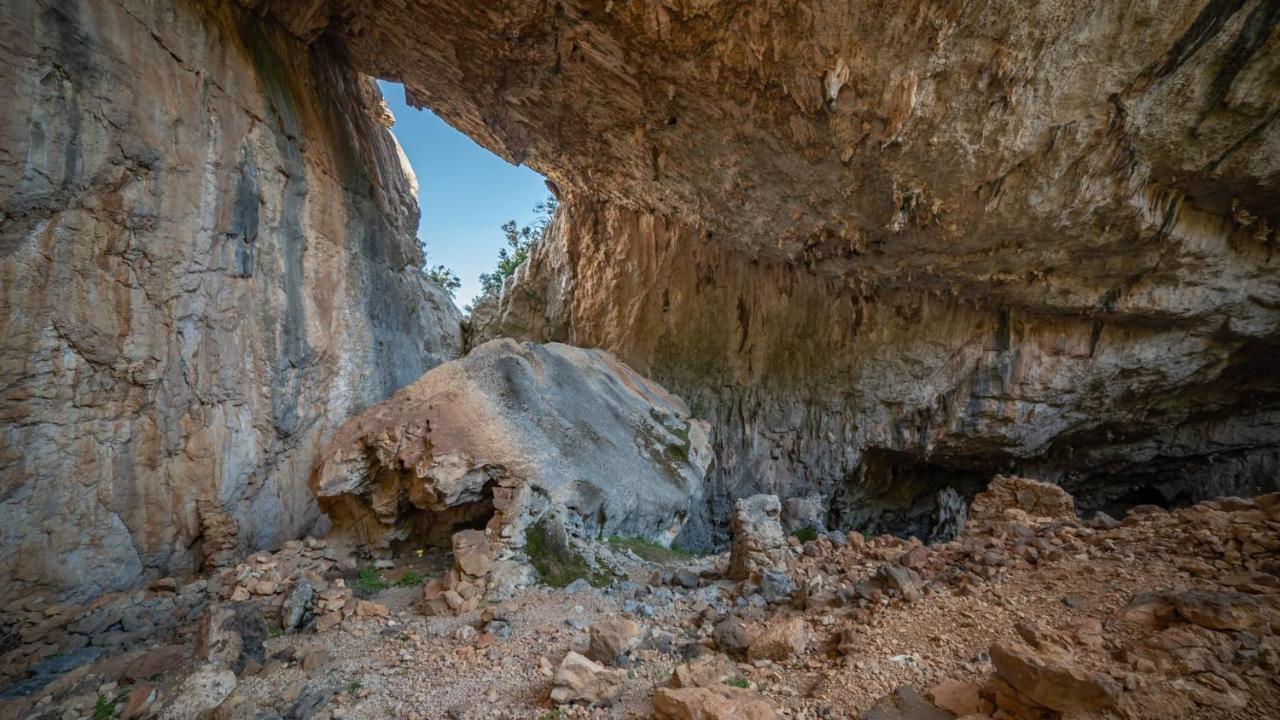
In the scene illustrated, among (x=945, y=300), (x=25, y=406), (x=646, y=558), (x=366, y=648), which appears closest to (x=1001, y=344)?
(x=945, y=300)

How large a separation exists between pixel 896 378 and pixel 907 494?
3.88 meters

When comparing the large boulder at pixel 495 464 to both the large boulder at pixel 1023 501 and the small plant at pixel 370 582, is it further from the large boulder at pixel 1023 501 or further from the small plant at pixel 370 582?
the large boulder at pixel 1023 501

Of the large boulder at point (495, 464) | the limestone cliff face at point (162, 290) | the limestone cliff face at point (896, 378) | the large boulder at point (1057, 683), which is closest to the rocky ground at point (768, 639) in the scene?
the large boulder at point (1057, 683)

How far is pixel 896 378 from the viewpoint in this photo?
11570 millimetres

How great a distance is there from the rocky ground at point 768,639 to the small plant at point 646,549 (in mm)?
1159

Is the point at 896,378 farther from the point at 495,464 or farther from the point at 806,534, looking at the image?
the point at 495,464

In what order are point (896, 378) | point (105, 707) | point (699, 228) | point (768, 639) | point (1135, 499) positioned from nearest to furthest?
point (105, 707) < point (768, 639) < point (699, 228) < point (896, 378) < point (1135, 499)

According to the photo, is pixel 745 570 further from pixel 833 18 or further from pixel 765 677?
pixel 833 18

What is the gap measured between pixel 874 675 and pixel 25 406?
7.12 meters

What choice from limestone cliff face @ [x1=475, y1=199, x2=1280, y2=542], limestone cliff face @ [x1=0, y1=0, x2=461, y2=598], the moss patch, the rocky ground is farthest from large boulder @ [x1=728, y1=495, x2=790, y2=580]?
limestone cliff face @ [x1=475, y1=199, x2=1280, y2=542]

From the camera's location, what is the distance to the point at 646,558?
6715 millimetres

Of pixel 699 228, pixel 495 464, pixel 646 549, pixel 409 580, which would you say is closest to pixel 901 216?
pixel 699 228

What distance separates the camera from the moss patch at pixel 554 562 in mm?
5551

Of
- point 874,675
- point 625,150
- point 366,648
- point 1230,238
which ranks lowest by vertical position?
point 366,648
